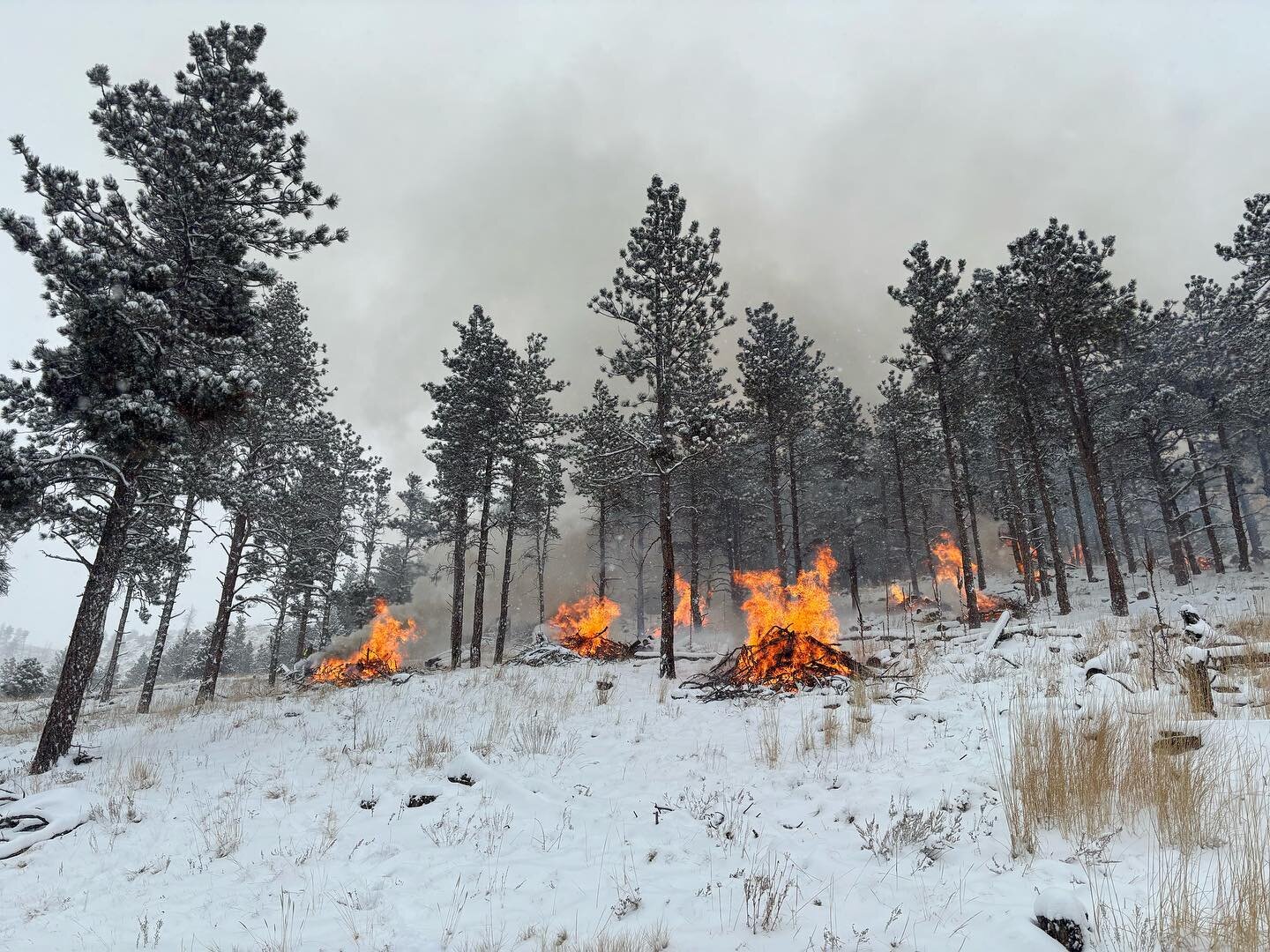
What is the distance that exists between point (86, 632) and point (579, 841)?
9.82m

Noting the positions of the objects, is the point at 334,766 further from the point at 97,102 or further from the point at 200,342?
the point at 97,102

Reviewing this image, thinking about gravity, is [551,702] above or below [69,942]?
above

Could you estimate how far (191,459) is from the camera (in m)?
12.8

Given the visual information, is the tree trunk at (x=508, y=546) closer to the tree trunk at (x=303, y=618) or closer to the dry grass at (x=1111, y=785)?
the tree trunk at (x=303, y=618)

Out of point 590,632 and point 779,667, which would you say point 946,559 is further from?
point 779,667

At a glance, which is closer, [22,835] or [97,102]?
[22,835]

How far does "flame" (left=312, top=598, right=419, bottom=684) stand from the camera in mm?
23609

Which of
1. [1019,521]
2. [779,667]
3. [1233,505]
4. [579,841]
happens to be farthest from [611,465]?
[1233,505]

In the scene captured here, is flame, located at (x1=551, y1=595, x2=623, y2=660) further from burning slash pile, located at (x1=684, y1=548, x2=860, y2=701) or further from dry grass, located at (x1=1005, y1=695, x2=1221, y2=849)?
dry grass, located at (x1=1005, y1=695, x2=1221, y2=849)

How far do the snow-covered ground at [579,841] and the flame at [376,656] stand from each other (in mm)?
15368

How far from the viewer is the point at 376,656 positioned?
29.2 m

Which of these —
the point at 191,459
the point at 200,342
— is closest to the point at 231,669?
the point at 191,459

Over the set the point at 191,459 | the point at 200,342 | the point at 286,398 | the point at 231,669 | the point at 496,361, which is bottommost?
the point at 231,669

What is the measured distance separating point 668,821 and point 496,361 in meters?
22.1
